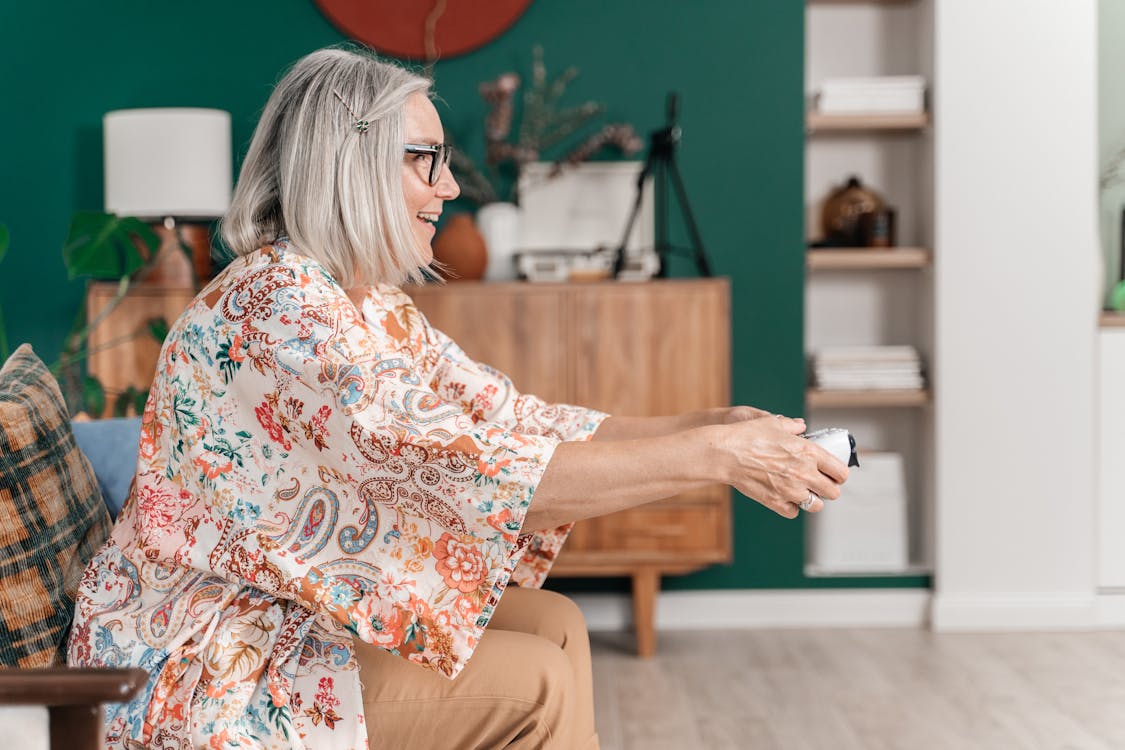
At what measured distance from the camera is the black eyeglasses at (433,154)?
1.56 meters

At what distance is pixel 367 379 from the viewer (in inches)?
52.2

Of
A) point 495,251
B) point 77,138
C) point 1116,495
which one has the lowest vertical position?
point 1116,495

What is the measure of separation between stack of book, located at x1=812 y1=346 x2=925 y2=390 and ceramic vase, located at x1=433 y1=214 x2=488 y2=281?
1.13 metres

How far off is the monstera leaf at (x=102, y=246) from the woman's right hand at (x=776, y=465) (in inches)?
85.6

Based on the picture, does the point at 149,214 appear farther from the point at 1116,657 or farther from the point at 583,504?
the point at 1116,657

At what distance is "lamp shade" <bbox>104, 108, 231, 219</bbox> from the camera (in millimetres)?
3215

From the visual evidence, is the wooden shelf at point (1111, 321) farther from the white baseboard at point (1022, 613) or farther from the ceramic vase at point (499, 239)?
the ceramic vase at point (499, 239)

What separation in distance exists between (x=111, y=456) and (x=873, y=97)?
2.67 meters

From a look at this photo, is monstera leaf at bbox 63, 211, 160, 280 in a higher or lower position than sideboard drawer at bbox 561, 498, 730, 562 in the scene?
higher

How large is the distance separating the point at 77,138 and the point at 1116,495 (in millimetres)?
3449

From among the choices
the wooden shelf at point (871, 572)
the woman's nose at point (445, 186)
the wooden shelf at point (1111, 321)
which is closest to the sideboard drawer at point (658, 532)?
the wooden shelf at point (871, 572)

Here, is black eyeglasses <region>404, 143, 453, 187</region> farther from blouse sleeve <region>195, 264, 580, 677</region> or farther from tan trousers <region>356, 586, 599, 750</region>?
tan trousers <region>356, 586, 599, 750</region>

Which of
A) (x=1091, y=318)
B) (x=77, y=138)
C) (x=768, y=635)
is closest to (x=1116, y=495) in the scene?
(x=1091, y=318)

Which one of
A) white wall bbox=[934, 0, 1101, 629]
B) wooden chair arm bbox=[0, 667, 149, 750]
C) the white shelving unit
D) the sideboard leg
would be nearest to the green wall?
the white shelving unit
